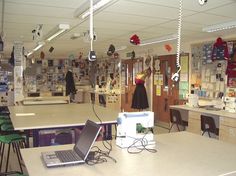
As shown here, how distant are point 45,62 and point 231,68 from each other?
9.23 metres

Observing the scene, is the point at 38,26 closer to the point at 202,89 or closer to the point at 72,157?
the point at 72,157

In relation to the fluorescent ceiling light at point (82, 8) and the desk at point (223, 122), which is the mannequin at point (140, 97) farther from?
the fluorescent ceiling light at point (82, 8)

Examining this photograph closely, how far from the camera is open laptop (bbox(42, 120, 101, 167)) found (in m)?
1.88

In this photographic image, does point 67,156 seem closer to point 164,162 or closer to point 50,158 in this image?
point 50,158

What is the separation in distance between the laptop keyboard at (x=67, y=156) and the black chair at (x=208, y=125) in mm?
3519

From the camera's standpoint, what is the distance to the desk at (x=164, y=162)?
1741 millimetres

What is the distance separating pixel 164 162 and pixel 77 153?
677mm

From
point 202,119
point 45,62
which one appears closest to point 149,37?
point 202,119

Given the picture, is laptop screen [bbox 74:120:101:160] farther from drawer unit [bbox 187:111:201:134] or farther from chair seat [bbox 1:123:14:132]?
drawer unit [bbox 187:111:201:134]

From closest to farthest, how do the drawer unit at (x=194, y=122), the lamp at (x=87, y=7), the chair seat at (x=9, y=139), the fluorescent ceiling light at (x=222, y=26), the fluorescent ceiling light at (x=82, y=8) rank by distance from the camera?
1. the lamp at (x=87, y=7)
2. the fluorescent ceiling light at (x=82, y=8)
3. the chair seat at (x=9, y=139)
4. the fluorescent ceiling light at (x=222, y=26)
5. the drawer unit at (x=194, y=122)

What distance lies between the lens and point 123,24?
15.8 ft

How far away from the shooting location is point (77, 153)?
2086 mm

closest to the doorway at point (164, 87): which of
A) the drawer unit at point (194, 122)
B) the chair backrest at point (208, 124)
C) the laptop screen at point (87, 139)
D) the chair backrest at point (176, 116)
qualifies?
the chair backrest at point (176, 116)

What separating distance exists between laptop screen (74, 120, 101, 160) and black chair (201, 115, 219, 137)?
341cm
